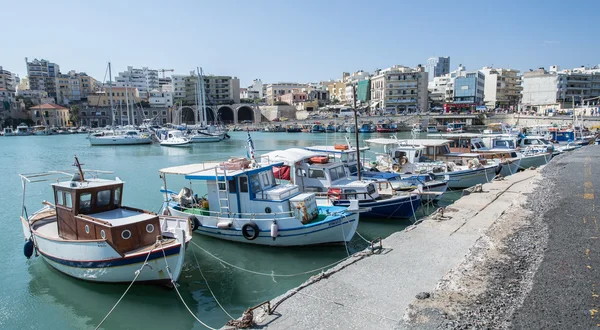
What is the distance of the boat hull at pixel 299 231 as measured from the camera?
40.9 feet

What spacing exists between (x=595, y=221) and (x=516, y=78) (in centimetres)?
10175

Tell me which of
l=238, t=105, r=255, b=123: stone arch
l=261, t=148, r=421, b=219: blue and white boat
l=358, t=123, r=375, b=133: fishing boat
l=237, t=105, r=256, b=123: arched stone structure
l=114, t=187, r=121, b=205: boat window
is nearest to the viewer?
l=114, t=187, r=121, b=205: boat window

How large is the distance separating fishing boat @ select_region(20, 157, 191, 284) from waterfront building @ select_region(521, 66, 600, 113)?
90209 mm

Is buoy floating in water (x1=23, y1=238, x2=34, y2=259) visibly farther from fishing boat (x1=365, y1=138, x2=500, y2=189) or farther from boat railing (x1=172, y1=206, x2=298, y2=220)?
fishing boat (x1=365, y1=138, x2=500, y2=189)

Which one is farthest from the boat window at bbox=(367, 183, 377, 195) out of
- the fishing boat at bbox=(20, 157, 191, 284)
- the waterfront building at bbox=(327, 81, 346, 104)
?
the waterfront building at bbox=(327, 81, 346, 104)

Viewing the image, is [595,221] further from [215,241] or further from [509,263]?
[215,241]

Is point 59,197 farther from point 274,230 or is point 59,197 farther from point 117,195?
point 274,230

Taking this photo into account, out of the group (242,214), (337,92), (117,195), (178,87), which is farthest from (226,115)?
(117,195)

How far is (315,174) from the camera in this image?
1609 cm

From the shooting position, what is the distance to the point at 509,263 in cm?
853

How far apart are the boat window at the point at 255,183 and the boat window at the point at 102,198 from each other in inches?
172

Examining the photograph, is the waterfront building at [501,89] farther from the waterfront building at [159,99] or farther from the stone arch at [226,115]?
the waterfront building at [159,99]

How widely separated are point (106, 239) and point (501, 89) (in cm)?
10512

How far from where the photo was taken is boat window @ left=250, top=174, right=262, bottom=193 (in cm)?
1312
